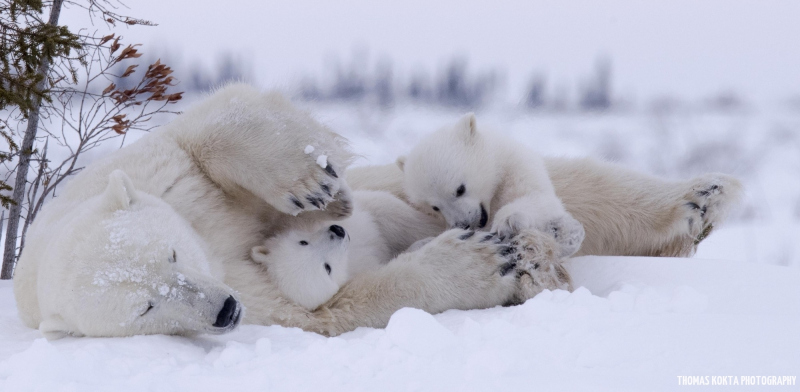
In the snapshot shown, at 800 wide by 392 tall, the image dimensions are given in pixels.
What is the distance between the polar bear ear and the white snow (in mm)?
67

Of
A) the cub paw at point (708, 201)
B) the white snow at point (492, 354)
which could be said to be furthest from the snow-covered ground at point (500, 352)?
the cub paw at point (708, 201)

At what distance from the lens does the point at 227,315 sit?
1495mm

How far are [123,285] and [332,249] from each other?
2.28 feet

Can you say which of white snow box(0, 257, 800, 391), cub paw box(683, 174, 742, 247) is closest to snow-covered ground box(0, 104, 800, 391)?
white snow box(0, 257, 800, 391)

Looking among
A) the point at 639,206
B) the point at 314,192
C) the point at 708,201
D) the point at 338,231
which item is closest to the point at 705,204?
the point at 708,201

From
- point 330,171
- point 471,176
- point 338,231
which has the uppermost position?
point 330,171

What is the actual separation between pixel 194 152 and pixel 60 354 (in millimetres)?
953

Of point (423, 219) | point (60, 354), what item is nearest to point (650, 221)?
point (423, 219)

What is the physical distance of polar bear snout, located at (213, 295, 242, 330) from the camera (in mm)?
1494

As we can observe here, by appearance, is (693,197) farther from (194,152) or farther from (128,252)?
(128,252)

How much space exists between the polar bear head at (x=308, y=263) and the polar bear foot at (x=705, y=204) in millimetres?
1273

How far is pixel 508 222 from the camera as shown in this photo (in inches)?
83.4

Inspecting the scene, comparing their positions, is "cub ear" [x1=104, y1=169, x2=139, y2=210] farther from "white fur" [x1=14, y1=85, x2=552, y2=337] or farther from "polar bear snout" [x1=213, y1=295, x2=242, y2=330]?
"polar bear snout" [x1=213, y1=295, x2=242, y2=330]

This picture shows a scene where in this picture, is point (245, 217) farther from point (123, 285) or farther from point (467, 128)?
point (467, 128)
